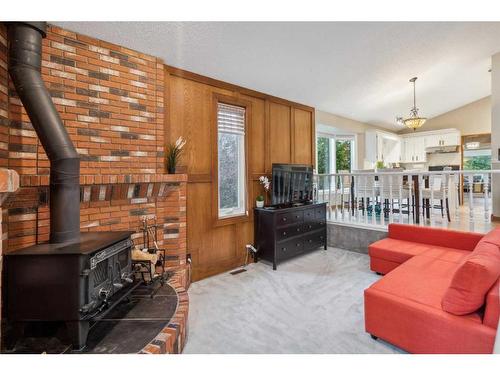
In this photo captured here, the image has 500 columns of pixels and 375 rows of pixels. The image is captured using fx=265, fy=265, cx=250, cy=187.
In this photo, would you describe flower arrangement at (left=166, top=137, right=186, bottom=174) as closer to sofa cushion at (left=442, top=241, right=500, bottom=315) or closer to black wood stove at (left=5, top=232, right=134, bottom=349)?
black wood stove at (left=5, top=232, right=134, bottom=349)

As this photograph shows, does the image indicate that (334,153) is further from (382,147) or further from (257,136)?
(257,136)

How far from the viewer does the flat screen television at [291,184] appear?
3.86 metres

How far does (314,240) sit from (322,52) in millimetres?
2660

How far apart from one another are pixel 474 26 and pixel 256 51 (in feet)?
9.67

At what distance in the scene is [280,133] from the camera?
14.3 ft

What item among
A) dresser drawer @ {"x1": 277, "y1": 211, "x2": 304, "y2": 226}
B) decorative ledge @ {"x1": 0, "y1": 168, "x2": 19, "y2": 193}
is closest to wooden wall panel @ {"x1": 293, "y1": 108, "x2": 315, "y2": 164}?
dresser drawer @ {"x1": 277, "y1": 211, "x2": 304, "y2": 226}

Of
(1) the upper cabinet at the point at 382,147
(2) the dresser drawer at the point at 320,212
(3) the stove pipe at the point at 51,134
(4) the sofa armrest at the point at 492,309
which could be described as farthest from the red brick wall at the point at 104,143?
(1) the upper cabinet at the point at 382,147

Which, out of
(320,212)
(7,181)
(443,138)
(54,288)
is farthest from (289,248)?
(443,138)

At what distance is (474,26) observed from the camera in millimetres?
3455

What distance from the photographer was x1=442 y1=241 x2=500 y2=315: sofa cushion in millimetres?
1546

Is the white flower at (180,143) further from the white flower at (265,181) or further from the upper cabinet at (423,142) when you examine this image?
the upper cabinet at (423,142)

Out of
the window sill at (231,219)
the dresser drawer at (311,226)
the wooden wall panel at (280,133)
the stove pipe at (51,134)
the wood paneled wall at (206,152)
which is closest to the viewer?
the stove pipe at (51,134)
